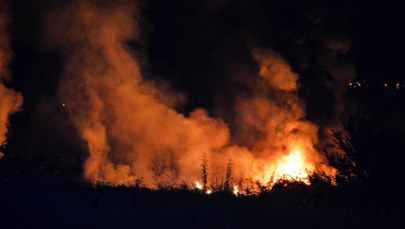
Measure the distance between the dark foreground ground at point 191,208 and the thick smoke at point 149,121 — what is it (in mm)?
5767

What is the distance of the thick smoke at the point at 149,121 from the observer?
18.1 meters

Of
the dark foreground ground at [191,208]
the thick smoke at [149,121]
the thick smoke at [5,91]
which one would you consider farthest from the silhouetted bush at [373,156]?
the thick smoke at [5,91]

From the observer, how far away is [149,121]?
19609mm

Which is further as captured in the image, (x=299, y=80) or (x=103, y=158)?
(x=299, y=80)

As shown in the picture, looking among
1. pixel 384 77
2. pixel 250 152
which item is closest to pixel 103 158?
pixel 250 152

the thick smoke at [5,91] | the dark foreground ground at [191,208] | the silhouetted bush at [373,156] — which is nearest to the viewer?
the dark foreground ground at [191,208]

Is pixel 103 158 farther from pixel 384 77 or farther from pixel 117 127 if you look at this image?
pixel 384 77

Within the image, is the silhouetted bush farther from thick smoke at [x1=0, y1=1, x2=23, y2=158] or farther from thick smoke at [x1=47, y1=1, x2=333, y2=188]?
thick smoke at [x1=0, y1=1, x2=23, y2=158]

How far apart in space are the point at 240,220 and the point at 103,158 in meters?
8.32

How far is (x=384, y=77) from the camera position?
2402 centimetres

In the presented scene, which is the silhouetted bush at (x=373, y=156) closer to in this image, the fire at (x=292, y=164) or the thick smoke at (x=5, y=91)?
the fire at (x=292, y=164)

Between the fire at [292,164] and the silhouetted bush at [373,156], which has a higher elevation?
the fire at [292,164]

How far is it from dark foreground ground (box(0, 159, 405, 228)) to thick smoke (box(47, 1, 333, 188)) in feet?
18.9

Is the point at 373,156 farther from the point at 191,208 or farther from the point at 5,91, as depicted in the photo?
the point at 5,91
